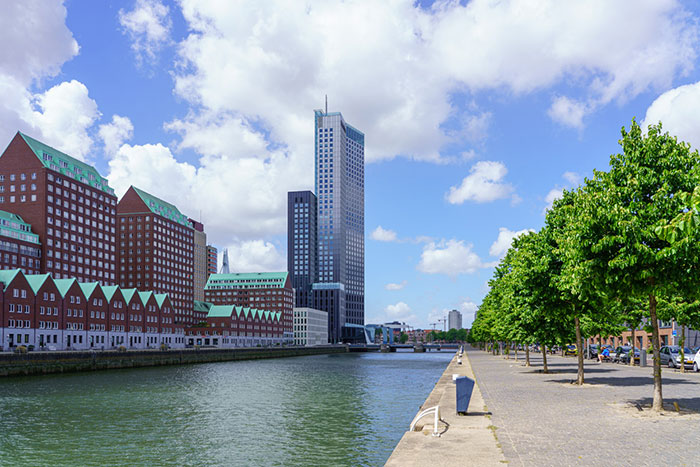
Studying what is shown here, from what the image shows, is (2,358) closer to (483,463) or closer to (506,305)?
(506,305)

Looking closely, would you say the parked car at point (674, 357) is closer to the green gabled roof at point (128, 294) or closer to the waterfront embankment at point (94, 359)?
the waterfront embankment at point (94, 359)

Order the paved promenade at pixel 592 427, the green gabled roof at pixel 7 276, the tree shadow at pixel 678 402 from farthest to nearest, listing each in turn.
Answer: the green gabled roof at pixel 7 276 < the tree shadow at pixel 678 402 < the paved promenade at pixel 592 427

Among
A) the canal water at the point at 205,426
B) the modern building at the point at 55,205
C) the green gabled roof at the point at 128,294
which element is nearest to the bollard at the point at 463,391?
the canal water at the point at 205,426

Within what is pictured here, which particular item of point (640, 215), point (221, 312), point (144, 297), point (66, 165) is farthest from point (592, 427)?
point (221, 312)

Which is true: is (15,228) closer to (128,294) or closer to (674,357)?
(128,294)

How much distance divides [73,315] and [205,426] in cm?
9899

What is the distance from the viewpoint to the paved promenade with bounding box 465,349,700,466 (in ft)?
45.7

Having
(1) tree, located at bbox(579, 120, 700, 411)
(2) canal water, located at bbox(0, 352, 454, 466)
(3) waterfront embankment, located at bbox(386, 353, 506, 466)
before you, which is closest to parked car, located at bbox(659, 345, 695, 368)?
(2) canal water, located at bbox(0, 352, 454, 466)

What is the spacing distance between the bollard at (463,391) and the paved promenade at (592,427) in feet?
4.16

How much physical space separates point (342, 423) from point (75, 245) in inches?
5460

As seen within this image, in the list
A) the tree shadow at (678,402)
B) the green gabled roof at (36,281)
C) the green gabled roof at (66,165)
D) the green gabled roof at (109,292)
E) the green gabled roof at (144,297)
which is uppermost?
the green gabled roof at (66,165)

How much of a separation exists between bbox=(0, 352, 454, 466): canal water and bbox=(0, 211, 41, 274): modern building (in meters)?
89.0

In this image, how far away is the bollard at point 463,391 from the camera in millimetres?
20234

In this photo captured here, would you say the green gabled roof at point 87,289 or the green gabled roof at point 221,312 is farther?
the green gabled roof at point 221,312
